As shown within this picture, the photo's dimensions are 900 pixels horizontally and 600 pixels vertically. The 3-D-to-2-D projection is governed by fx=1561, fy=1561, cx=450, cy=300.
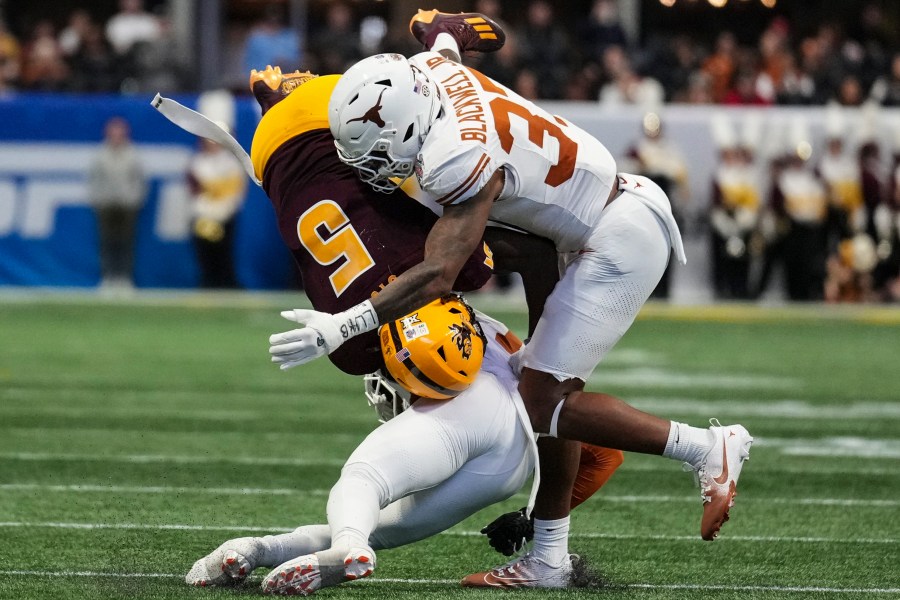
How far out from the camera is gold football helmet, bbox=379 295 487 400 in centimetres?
381

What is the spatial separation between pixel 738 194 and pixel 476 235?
1019 centimetres

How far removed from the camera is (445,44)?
15.2ft

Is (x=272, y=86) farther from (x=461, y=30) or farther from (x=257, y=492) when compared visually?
(x=257, y=492)

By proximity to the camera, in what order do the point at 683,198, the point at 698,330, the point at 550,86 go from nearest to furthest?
the point at 698,330 → the point at 683,198 → the point at 550,86

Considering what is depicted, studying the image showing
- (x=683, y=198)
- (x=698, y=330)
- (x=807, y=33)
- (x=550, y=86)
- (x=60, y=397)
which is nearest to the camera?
(x=60, y=397)

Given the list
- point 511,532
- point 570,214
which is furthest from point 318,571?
point 570,214

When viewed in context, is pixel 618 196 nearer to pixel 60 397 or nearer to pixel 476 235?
A: pixel 476 235

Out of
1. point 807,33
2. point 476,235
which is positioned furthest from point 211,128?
point 807,33

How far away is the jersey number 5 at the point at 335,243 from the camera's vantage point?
3986 mm

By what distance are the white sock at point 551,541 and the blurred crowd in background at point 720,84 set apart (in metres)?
9.33

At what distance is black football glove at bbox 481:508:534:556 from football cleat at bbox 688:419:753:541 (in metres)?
0.48

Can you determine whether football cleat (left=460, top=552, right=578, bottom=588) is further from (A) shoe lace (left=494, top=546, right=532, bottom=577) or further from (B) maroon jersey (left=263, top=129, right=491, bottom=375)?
(B) maroon jersey (left=263, top=129, right=491, bottom=375)

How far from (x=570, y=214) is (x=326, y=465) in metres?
2.39

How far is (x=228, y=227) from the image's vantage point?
13805 mm
